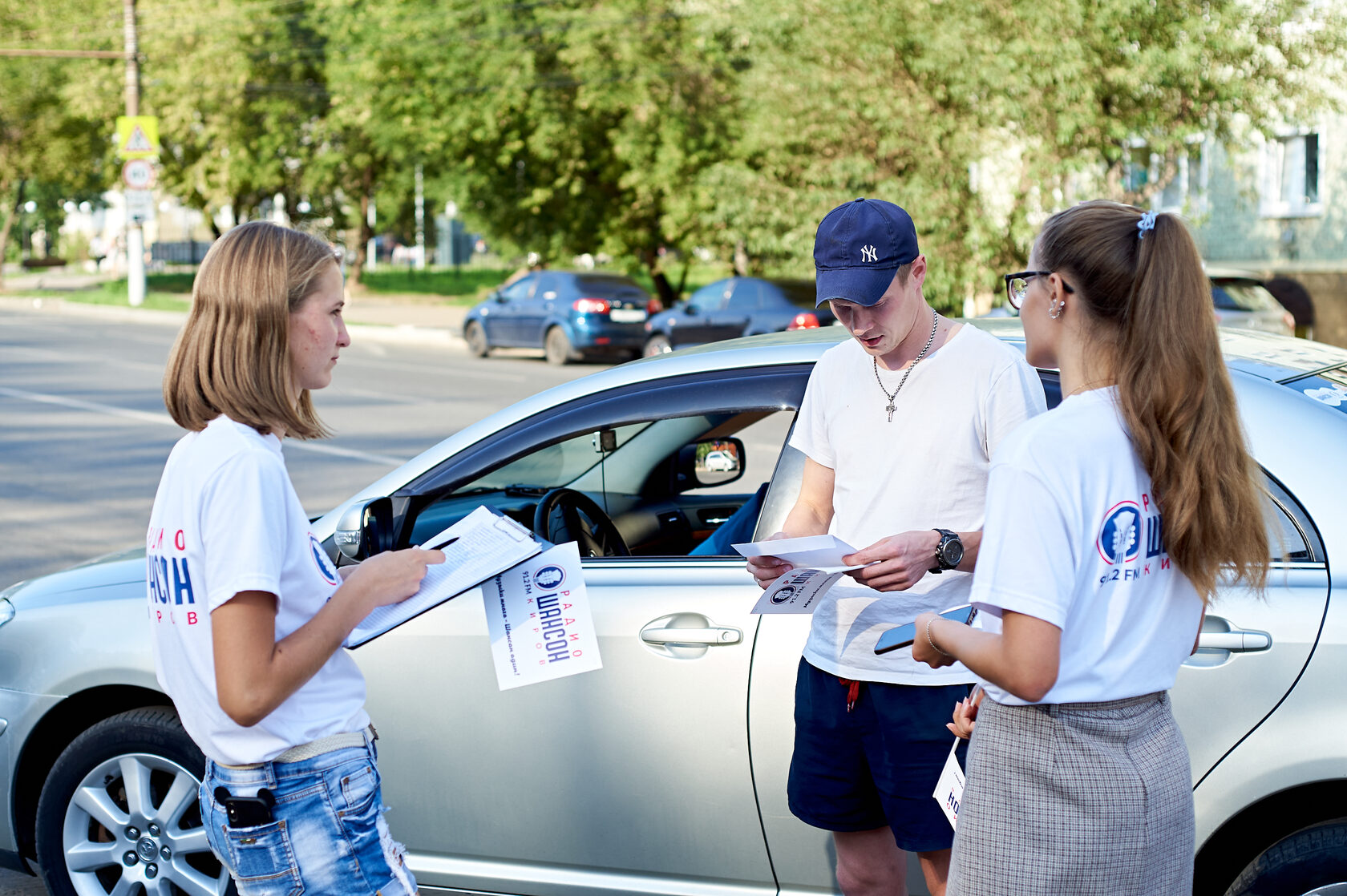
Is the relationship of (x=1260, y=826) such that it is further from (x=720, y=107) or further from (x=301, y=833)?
(x=720, y=107)

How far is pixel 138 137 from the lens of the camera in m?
30.8

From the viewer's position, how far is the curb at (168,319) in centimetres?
2670

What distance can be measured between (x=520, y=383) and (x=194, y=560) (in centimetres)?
1562

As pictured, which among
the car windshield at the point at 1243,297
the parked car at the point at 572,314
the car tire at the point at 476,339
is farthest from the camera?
the car tire at the point at 476,339

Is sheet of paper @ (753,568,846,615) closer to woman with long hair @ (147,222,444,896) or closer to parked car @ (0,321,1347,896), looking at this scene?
parked car @ (0,321,1347,896)

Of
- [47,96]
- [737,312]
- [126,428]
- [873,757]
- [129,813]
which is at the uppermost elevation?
[47,96]

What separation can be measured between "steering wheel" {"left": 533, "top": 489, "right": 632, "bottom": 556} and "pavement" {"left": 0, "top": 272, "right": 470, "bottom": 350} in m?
21.1

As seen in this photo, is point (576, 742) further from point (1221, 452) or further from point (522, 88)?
point (522, 88)

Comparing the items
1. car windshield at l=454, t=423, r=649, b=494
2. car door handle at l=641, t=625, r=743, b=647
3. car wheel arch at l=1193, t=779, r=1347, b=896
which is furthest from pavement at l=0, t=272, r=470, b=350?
car wheel arch at l=1193, t=779, r=1347, b=896

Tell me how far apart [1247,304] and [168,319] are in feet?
80.6

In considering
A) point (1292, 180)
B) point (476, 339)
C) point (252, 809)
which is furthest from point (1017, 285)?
point (1292, 180)

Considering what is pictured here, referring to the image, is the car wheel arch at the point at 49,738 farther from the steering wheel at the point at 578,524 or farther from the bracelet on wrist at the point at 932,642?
the bracelet on wrist at the point at 932,642

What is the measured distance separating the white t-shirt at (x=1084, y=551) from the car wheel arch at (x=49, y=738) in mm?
2431

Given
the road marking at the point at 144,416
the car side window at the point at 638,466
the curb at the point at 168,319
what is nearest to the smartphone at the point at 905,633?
the car side window at the point at 638,466
